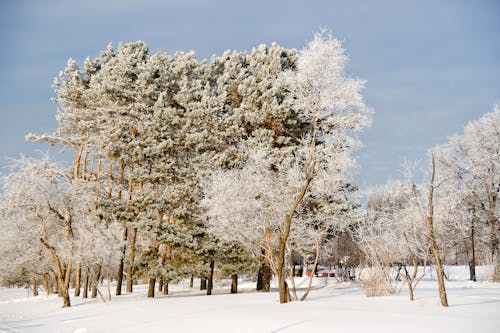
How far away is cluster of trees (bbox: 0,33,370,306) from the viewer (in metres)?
20.0

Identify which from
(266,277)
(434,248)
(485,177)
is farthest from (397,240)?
(485,177)

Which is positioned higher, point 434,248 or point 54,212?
point 54,212

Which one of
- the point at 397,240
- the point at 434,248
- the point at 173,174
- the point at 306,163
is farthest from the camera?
the point at 173,174

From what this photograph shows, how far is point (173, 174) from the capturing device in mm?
23203

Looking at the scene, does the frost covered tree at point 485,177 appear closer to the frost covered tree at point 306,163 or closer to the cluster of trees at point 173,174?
the cluster of trees at point 173,174

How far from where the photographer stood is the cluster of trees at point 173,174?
2003 centimetres

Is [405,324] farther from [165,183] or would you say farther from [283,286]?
[165,183]

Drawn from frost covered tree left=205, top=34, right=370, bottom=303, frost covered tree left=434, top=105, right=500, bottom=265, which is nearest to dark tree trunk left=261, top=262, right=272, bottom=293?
frost covered tree left=205, top=34, right=370, bottom=303

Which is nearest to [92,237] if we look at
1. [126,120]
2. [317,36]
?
[126,120]

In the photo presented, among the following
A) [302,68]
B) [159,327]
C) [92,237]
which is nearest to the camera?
[159,327]

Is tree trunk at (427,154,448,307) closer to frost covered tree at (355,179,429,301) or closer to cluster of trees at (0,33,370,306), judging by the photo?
frost covered tree at (355,179,429,301)

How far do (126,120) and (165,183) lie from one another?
4.14m

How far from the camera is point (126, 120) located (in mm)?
24078

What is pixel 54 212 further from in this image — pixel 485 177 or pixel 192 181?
pixel 485 177
